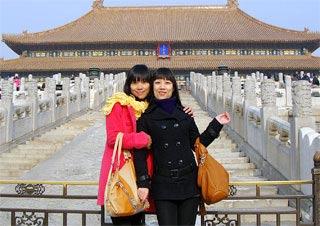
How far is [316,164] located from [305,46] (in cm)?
3897

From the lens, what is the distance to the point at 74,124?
14.3m

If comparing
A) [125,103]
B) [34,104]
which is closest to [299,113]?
[125,103]

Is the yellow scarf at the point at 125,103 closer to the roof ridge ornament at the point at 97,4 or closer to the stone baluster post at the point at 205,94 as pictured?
the stone baluster post at the point at 205,94

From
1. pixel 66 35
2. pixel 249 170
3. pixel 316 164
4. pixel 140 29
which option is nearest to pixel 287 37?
Answer: pixel 140 29

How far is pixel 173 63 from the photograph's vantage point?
131 feet

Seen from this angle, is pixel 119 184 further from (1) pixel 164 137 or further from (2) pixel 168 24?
(2) pixel 168 24

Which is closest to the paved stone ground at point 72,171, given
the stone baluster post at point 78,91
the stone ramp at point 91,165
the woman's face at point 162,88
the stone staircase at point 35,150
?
the stone ramp at point 91,165

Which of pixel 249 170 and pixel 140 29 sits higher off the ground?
pixel 140 29

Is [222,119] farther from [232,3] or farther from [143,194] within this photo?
[232,3]

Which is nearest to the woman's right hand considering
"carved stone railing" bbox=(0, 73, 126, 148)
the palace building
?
"carved stone railing" bbox=(0, 73, 126, 148)

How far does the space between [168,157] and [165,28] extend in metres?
40.7

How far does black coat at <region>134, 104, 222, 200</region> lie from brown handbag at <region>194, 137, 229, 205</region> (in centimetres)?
8

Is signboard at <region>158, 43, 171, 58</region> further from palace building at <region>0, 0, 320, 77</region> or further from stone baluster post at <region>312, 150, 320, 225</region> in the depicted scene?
stone baluster post at <region>312, 150, 320, 225</region>

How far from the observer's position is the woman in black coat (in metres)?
3.73
